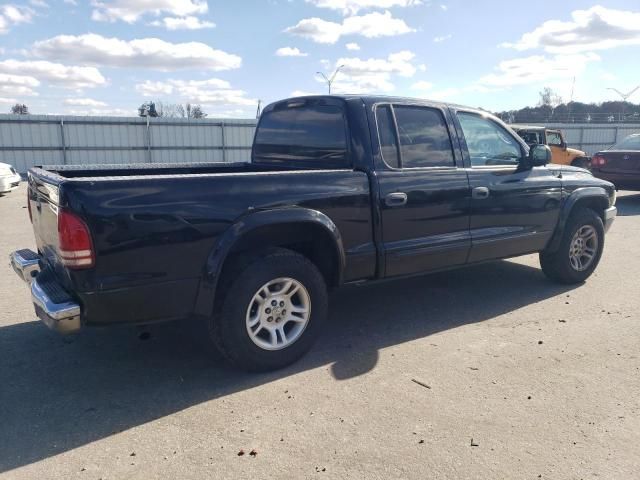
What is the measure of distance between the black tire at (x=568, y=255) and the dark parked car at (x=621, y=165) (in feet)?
24.6

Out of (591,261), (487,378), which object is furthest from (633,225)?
(487,378)

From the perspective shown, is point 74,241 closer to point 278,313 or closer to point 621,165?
point 278,313

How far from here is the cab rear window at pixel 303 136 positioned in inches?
174

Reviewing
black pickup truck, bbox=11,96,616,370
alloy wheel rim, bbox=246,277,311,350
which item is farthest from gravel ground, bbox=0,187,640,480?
black pickup truck, bbox=11,96,616,370

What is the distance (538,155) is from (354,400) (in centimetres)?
321

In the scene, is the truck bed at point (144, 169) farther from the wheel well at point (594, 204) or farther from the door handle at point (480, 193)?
the wheel well at point (594, 204)

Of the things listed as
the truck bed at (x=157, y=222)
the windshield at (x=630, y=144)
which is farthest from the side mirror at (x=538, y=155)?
the windshield at (x=630, y=144)

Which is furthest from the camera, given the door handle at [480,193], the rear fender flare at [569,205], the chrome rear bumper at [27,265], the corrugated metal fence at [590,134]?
the corrugated metal fence at [590,134]

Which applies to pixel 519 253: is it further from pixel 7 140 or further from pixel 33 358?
pixel 7 140

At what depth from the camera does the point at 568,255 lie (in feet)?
19.3

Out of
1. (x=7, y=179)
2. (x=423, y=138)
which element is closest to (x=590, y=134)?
(x=7, y=179)

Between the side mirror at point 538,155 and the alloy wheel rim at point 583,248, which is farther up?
the side mirror at point 538,155

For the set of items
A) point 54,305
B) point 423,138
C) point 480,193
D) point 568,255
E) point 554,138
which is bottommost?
point 568,255

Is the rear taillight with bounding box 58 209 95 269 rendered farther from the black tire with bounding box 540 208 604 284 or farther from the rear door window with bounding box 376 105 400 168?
the black tire with bounding box 540 208 604 284
